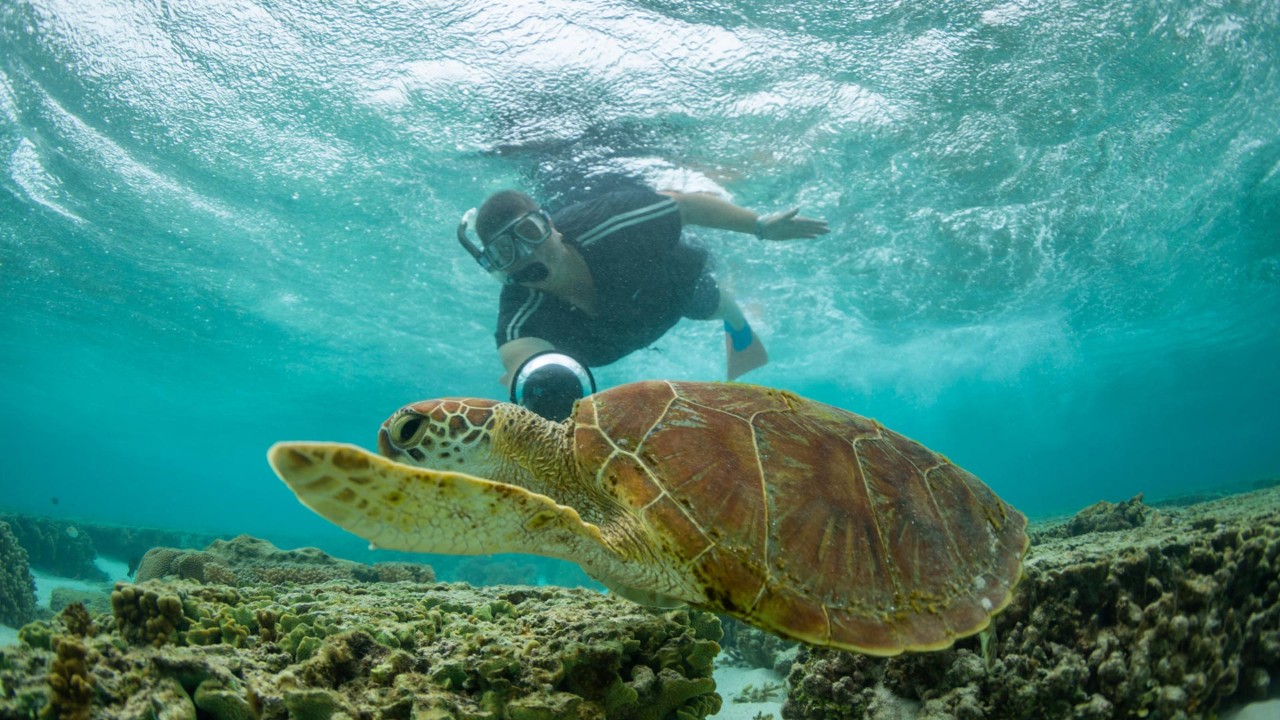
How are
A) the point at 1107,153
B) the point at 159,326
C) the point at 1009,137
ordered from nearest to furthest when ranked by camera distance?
the point at 1009,137 < the point at 1107,153 < the point at 159,326

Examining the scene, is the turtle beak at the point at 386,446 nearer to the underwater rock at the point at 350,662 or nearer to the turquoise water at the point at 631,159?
the underwater rock at the point at 350,662

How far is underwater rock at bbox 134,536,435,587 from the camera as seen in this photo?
4195mm

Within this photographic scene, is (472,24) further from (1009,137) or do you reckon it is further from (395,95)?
(1009,137)

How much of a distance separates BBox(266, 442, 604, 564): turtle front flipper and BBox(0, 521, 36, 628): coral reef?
692 centimetres

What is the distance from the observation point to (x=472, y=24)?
276 inches

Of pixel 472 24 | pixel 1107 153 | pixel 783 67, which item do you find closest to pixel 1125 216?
pixel 1107 153

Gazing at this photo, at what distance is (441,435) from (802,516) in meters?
1.41

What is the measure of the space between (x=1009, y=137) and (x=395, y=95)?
34.8ft

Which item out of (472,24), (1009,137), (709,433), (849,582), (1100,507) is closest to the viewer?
(849,582)

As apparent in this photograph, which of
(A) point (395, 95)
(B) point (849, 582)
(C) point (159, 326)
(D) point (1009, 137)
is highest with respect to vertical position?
(C) point (159, 326)

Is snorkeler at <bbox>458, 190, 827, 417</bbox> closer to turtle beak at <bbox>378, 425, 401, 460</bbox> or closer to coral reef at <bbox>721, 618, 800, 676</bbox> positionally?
turtle beak at <bbox>378, 425, 401, 460</bbox>

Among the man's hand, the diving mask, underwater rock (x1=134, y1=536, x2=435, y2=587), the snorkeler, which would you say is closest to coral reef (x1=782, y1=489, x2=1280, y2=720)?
the snorkeler

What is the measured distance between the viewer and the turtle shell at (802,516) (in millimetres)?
1733

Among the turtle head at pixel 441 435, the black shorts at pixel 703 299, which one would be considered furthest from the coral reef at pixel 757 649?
the black shorts at pixel 703 299
